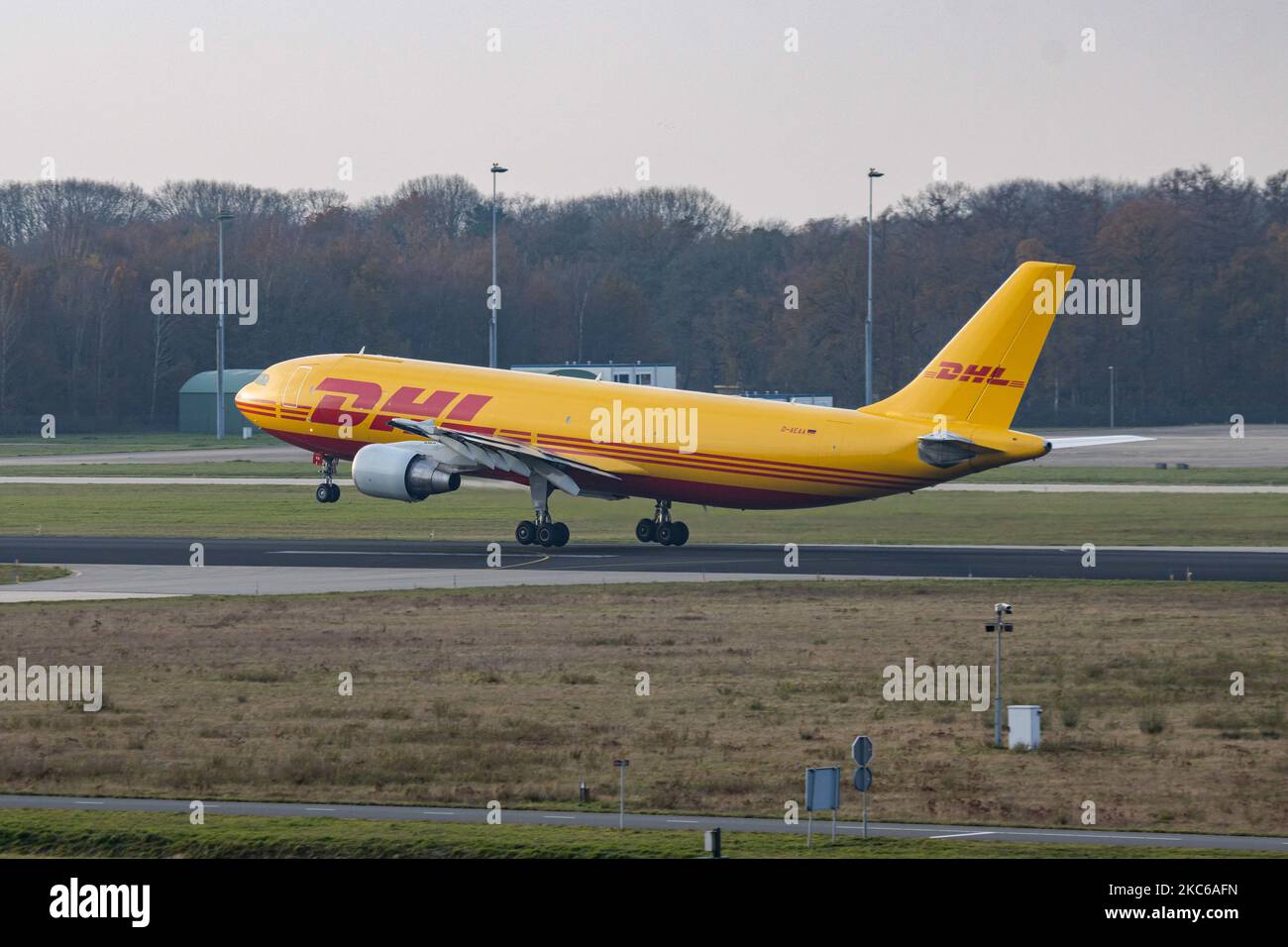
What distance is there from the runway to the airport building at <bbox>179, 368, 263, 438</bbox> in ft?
265

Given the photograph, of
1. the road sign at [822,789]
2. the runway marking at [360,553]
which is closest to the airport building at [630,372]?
the runway marking at [360,553]

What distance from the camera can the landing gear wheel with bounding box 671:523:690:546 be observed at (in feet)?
214

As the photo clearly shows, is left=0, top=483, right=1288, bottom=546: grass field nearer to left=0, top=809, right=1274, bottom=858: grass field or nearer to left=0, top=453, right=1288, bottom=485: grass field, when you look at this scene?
left=0, top=453, right=1288, bottom=485: grass field

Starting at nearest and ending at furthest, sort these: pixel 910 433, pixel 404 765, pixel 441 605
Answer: pixel 404 765, pixel 441 605, pixel 910 433

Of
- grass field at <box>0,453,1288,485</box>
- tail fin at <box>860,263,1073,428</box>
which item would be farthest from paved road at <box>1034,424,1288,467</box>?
tail fin at <box>860,263,1073,428</box>

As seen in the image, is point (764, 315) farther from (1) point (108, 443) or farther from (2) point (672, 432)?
(2) point (672, 432)

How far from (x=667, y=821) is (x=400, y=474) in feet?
117

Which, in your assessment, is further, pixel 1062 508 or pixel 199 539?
pixel 1062 508

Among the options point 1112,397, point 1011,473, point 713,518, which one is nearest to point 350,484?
point 713,518

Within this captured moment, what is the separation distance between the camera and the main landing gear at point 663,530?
65.1 m

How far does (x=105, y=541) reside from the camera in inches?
2662

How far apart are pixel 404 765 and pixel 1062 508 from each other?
5211 cm
